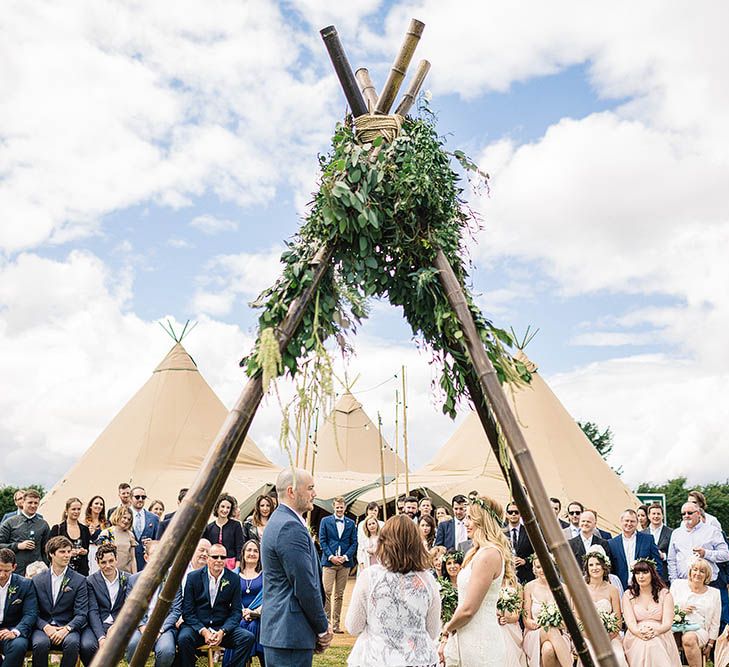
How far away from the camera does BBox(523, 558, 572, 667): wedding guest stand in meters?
6.95

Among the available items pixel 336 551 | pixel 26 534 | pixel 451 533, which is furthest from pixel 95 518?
pixel 451 533

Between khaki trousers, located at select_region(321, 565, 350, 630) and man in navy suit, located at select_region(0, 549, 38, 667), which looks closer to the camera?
man in navy suit, located at select_region(0, 549, 38, 667)

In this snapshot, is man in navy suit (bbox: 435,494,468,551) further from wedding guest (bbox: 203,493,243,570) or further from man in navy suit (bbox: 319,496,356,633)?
wedding guest (bbox: 203,493,243,570)

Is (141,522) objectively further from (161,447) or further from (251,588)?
(161,447)

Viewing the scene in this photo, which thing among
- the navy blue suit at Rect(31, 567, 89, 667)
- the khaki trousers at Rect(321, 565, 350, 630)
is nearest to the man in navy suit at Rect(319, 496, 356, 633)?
the khaki trousers at Rect(321, 565, 350, 630)

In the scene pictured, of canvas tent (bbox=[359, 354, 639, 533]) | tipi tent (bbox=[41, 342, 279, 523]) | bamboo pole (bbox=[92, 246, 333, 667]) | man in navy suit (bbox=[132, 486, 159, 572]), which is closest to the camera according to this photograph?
bamboo pole (bbox=[92, 246, 333, 667])

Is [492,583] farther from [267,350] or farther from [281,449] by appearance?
[267,350]

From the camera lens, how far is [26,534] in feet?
29.0

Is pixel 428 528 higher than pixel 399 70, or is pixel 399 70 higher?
pixel 399 70

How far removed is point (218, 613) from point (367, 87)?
4.64 meters

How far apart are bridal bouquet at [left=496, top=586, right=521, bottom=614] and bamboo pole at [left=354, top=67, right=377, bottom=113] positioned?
3.54m

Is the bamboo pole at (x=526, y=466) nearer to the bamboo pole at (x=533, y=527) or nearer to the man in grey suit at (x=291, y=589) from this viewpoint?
the bamboo pole at (x=533, y=527)

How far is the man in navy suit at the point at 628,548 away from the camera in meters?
8.88

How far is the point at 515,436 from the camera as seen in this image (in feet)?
13.6
